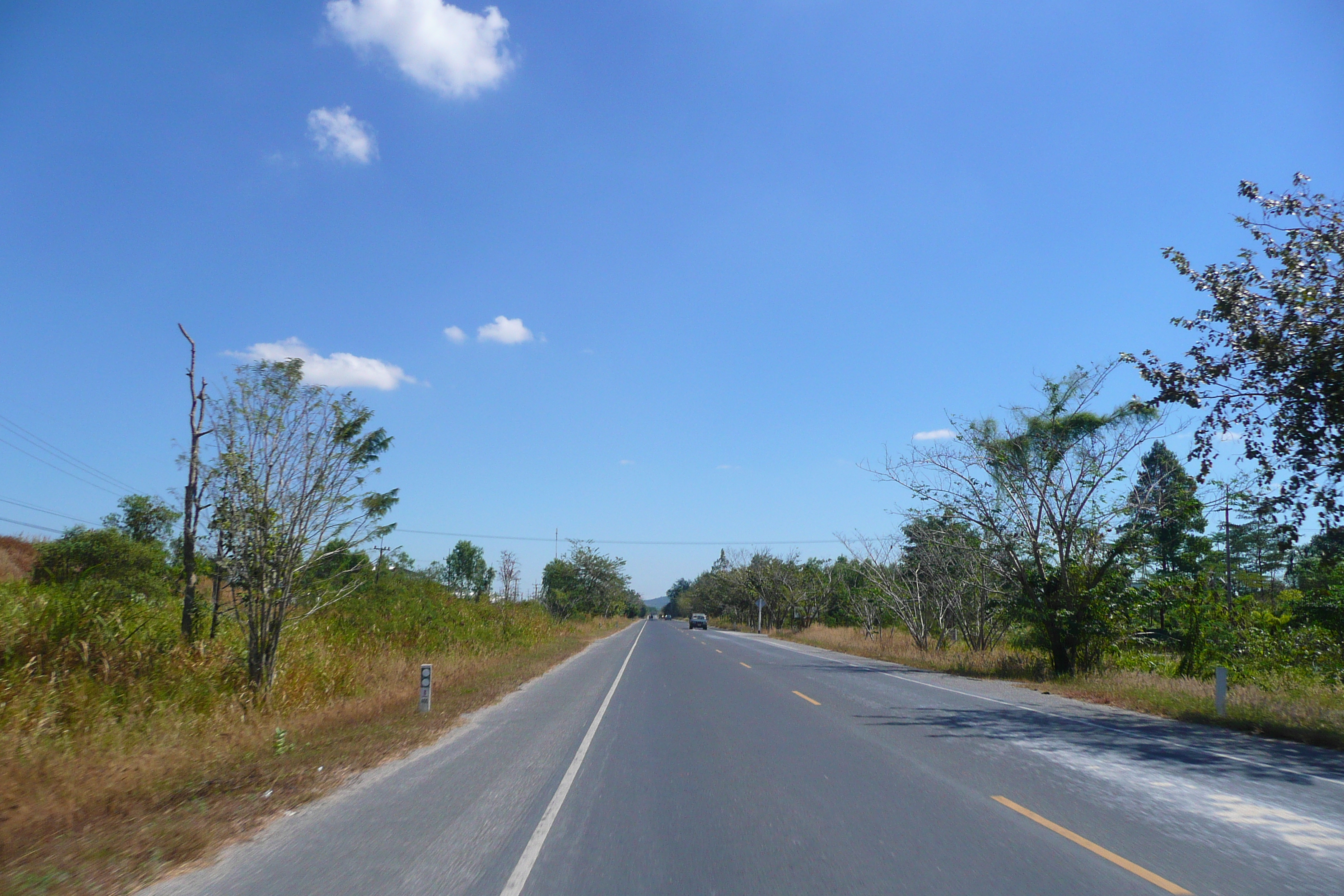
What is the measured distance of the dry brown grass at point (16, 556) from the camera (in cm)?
Answer: 2877

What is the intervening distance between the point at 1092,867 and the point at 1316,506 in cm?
1213

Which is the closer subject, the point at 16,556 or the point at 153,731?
the point at 153,731

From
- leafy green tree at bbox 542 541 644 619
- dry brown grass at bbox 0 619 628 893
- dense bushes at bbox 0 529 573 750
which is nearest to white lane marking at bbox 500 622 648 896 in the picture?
dry brown grass at bbox 0 619 628 893

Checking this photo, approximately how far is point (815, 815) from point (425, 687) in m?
8.45

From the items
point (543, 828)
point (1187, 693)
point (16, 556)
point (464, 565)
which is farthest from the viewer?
point (464, 565)

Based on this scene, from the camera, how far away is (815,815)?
708 centimetres

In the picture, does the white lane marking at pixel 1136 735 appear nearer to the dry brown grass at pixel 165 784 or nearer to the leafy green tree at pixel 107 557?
the dry brown grass at pixel 165 784

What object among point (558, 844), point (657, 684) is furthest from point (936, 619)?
point (558, 844)

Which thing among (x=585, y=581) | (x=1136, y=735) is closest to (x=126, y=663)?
(x=1136, y=735)

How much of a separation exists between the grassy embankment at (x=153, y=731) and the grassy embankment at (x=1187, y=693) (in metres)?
12.8

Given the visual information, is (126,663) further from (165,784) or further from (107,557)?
(107,557)

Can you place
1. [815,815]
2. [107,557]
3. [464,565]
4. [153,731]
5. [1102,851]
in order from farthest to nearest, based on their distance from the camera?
1. [464,565]
2. [107,557]
3. [153,731]
4. [815,815]
5. [1102,851]

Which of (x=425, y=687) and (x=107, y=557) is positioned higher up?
(x=107, y=557)

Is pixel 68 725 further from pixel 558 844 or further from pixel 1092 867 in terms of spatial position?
pixel 1092 867
